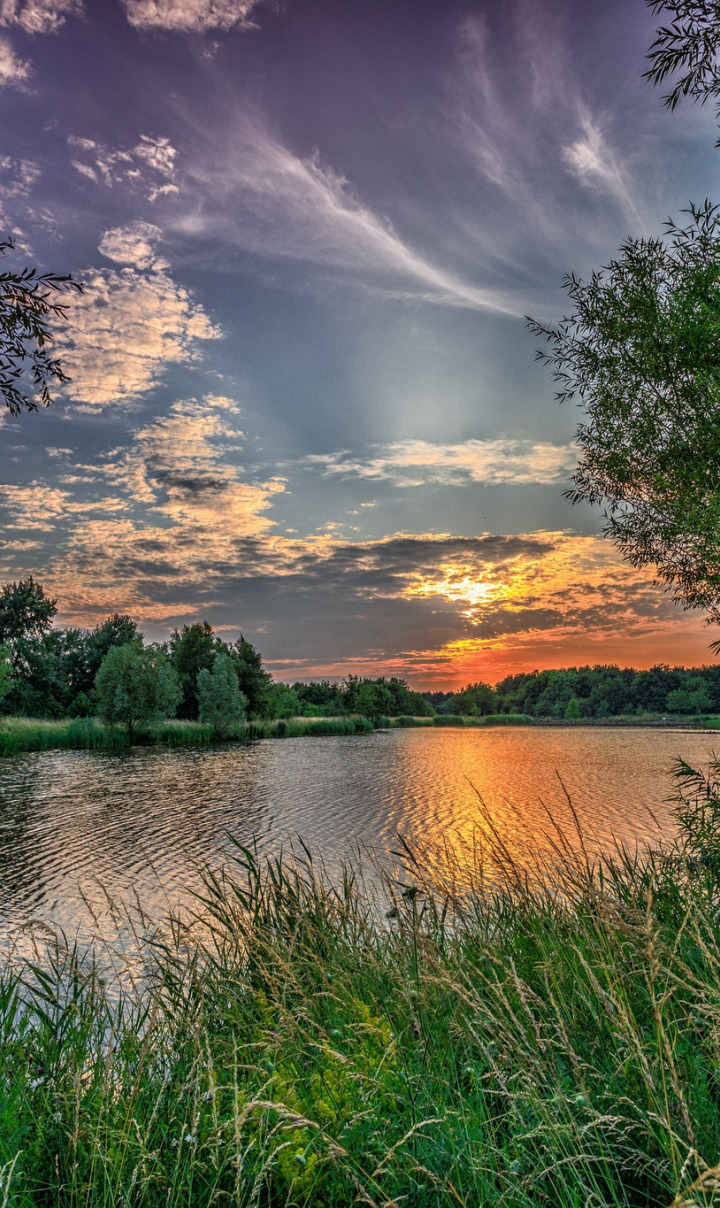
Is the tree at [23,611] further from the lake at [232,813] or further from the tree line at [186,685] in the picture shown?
the lake at [232,813]

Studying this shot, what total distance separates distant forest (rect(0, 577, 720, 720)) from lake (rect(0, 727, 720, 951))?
16.2 meters

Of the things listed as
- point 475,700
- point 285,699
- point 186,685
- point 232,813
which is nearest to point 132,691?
point 186,685

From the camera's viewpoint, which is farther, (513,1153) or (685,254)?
(685,254)

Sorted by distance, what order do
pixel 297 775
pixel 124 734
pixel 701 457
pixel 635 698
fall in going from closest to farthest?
pixel 701 457, pixel 297 775, pixel 124 734, pixel 635 698

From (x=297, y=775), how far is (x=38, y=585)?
48.7 metres

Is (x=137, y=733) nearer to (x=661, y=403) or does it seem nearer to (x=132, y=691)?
(x=132, y=691)

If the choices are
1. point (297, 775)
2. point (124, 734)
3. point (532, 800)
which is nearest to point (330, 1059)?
point (532, 800)

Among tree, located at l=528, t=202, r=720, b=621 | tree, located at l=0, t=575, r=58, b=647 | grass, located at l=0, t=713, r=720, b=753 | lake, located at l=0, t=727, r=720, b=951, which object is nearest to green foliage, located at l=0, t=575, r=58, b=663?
tree, located at l=0, t=575, r=58, b=647

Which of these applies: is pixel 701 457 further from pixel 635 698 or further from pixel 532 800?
pixel 635 698

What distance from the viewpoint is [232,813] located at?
60.6 feet

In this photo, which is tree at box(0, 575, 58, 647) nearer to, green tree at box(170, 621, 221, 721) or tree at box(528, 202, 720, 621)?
green tree at box(170, 621, 221, 721)

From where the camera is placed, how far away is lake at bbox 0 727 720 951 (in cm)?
1084

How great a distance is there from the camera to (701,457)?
6684 millimetres

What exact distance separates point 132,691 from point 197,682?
1516 centimetres
